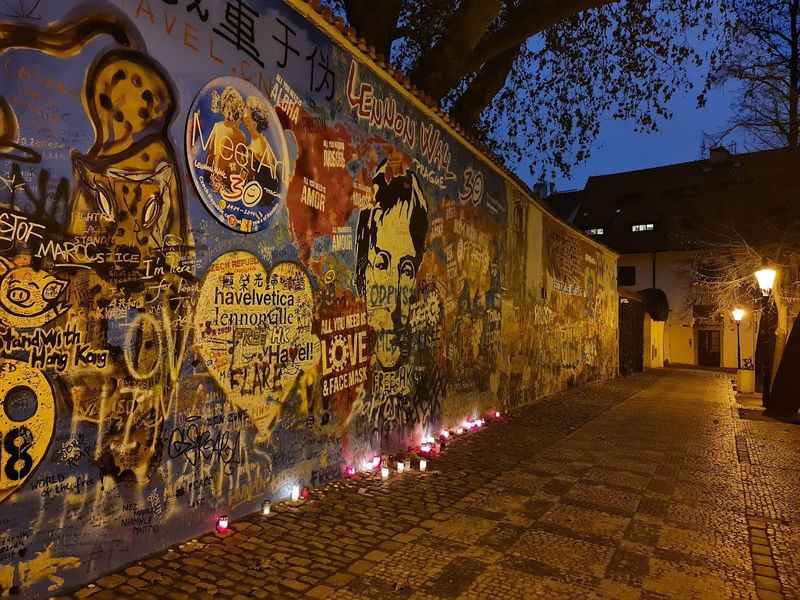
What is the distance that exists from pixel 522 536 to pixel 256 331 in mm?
2737

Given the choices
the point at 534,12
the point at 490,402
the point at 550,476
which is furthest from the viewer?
the point at 490,402

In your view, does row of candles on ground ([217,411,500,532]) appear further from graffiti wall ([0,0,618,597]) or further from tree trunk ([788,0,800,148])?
tree trunk ([788,0,800,148])

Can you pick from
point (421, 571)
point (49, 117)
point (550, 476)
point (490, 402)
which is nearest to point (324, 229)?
point (49, 117)

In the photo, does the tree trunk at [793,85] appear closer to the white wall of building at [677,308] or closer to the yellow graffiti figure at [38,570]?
the white wall of building at [677,308]

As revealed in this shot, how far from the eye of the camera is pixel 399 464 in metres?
6.09

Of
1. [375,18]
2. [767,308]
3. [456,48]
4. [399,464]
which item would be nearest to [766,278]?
[767,308]

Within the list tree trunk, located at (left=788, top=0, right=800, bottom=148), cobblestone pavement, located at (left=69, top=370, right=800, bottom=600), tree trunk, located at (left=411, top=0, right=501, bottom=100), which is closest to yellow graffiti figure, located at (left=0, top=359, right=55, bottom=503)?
cobblestone pavement, located at (left=69, top=370, right=800, bottom=600)

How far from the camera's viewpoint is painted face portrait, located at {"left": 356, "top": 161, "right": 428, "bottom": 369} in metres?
6.18

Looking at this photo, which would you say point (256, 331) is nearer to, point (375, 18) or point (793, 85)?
point (375, 18)

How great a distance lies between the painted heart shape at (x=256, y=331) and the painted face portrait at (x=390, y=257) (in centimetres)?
117

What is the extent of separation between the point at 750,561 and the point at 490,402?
20.1 ft

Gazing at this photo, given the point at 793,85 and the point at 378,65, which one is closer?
the point at 378,65

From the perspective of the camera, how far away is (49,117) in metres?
3.06

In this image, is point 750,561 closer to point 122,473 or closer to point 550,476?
point 550,476
